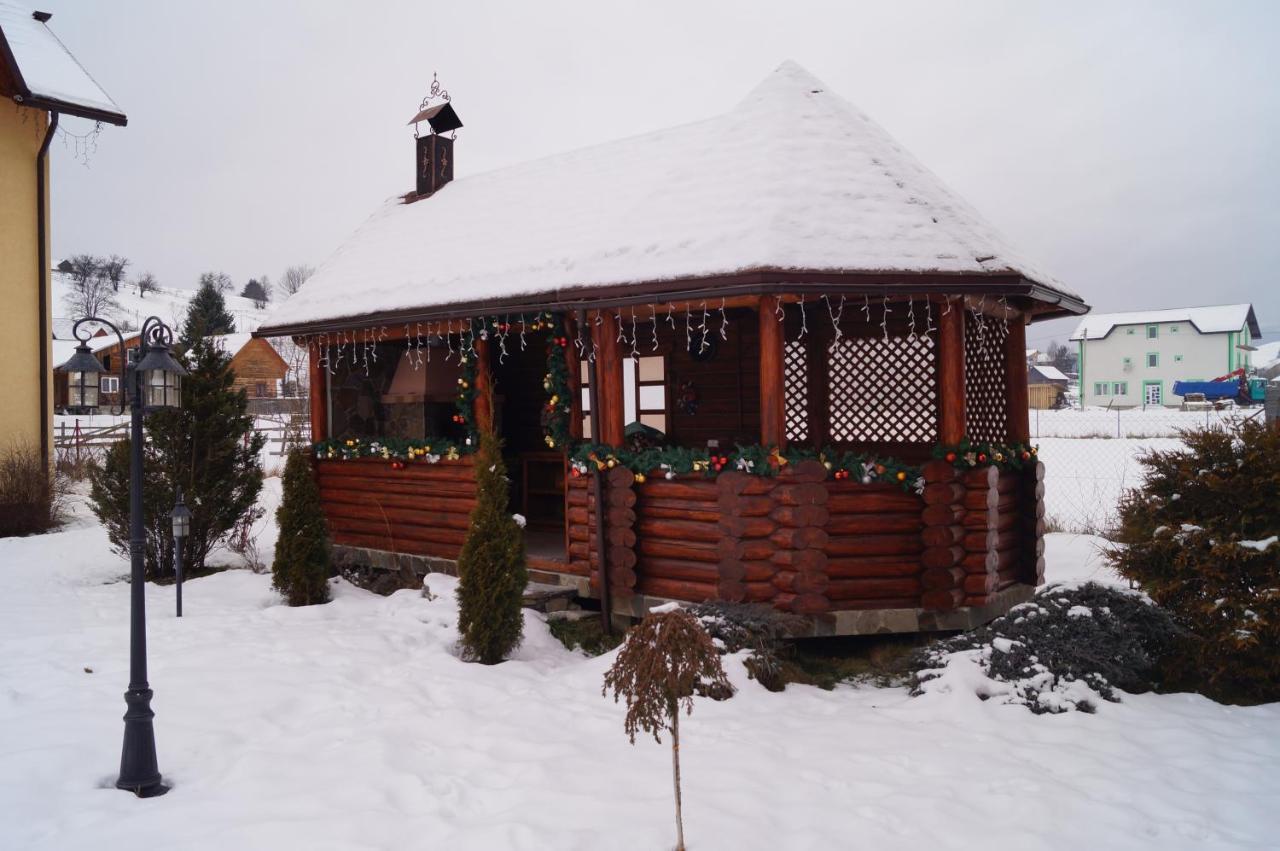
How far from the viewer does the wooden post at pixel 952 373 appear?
6.54 m

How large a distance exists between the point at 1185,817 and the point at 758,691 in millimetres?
2481

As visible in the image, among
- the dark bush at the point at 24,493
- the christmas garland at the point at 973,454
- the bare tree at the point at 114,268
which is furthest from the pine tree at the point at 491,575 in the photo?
the bare tree at the point at 114,268

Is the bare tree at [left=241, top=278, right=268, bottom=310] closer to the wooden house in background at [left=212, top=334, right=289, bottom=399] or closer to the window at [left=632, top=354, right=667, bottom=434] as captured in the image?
the wooden house in background at [left=212, top=334, right=289, bottom=399]

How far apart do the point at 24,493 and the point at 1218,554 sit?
14.5 metres

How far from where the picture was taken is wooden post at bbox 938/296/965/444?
6.54 m

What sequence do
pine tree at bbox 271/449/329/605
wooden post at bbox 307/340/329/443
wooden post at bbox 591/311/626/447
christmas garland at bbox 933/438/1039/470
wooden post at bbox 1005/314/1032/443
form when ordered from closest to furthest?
christmas garland at bbox 933/438/1039/470
wooden post at bbox 591/311/626/447
wooden post at bbox 1005/314/1032/443
pine tree at bbox 271/449/329/605
wooden post at bbox 307/340/329/443

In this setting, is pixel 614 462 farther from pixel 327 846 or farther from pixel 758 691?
pixel 327 846

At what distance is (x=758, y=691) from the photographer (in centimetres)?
566

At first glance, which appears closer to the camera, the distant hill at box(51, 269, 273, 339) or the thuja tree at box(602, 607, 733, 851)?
the thuja tree at box(602, 607, 733, 851)

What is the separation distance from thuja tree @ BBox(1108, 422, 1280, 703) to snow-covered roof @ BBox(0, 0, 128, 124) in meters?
14.9

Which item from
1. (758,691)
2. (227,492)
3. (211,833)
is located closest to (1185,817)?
(758,691)

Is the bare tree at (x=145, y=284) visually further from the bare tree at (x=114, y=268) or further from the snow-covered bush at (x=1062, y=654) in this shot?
the snow-covered bush at (x=1062, y=654)

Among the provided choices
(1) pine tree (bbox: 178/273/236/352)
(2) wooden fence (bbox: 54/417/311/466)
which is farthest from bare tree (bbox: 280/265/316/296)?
(2) wooden fence (bbox: 54/417/311/466)

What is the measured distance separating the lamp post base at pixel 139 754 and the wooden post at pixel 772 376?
4.26 metres
